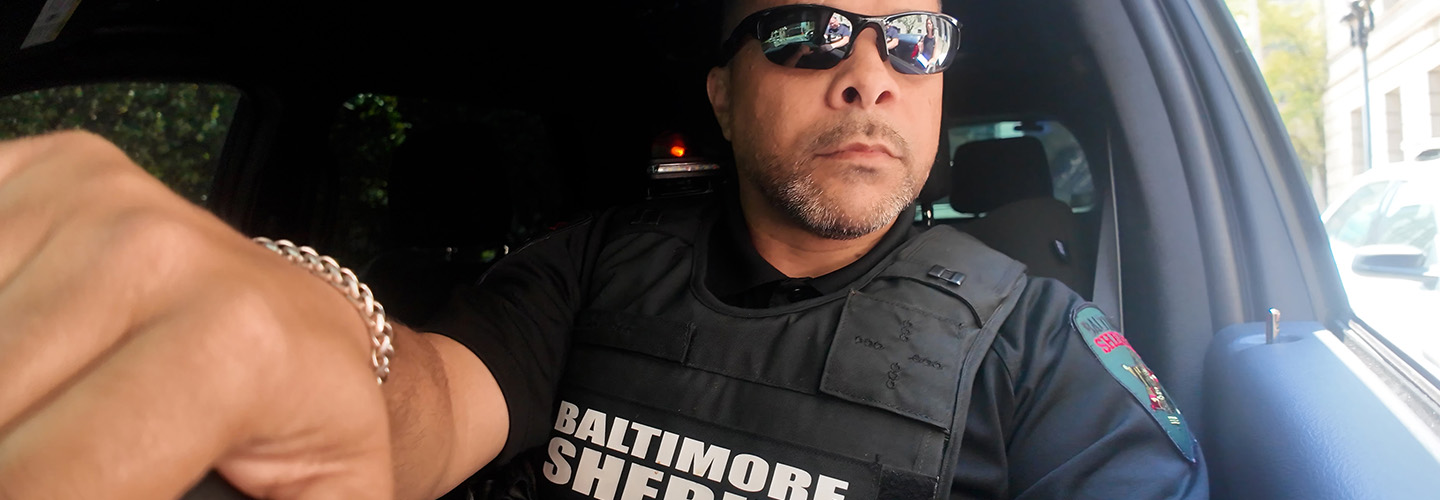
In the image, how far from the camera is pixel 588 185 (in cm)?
311

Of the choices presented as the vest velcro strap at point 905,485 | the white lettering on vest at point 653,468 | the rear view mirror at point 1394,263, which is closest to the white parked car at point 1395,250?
the rear view mirror at point 1394,263

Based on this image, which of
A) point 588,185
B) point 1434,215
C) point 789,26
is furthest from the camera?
point 588,185

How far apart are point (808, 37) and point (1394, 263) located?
2.77ft

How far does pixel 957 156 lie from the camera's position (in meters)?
2.18

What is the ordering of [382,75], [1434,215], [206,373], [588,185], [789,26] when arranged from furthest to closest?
1. [588,185]
2. [382,75]
3. [789,26]
4. [1434,215]
5. [206,373]

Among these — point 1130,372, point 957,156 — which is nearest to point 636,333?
point 1130,372

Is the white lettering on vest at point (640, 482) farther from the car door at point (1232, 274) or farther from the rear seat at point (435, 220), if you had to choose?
the rear seat at point (435, 220)

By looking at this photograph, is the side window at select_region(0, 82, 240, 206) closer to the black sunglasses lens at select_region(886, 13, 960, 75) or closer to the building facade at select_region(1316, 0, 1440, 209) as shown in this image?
the black sunglasses lens at select_region(886, 13, 960, 75)

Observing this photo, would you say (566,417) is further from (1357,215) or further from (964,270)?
(1357,215)

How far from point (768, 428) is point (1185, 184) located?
0.84m

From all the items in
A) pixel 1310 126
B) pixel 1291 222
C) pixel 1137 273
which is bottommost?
pixel 1137 273

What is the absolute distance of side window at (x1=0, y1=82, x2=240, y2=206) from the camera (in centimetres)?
136

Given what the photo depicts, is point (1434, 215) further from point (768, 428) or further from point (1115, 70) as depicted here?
point (768, 428)

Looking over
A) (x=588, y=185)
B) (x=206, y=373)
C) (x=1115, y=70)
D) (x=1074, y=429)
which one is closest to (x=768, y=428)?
(x=1074, y=429)
